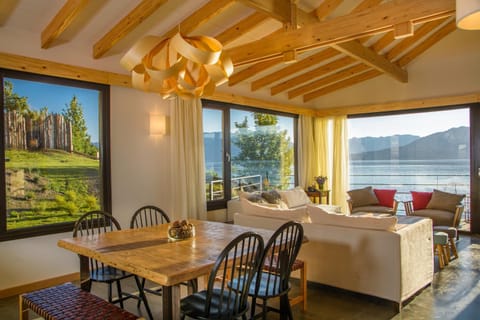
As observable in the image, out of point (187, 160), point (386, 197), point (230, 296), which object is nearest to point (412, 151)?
point (386, 197)

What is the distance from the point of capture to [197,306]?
2414 millimetres

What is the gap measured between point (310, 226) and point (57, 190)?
2851 mm

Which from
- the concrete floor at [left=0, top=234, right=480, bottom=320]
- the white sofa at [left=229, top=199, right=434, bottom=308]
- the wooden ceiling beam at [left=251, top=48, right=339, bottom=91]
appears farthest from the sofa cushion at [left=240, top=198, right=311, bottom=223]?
the wooden ceiling beam at [left=251, top=48, right=339, bottom=91]

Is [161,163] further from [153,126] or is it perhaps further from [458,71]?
[458,71]

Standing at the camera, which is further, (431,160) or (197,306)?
(431,160)

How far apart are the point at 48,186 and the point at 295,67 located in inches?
170

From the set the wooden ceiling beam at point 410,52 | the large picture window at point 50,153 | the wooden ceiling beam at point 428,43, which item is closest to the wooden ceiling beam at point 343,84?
the wooden ceiling beam at point 410,52

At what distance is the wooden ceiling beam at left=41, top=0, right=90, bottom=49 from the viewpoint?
11.0 ft

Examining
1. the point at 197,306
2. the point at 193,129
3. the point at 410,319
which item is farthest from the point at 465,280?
the point at 193,129

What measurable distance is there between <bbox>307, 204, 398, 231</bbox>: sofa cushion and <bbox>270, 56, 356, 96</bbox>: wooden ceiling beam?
377cm

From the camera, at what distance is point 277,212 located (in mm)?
4227

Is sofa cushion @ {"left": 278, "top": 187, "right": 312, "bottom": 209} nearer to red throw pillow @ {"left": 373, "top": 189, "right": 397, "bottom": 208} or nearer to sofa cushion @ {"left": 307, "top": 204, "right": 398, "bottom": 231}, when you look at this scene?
red throw pillow @ {"left": 373, "top": 189, "right": 397, "bottom": 208}

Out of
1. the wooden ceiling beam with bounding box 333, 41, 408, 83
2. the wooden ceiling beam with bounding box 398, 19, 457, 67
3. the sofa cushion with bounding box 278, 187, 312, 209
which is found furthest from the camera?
the wooden ceiling beam with bounding box 398, 19, 457, 67

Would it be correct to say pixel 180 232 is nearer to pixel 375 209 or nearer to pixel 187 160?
pixel 187 160
